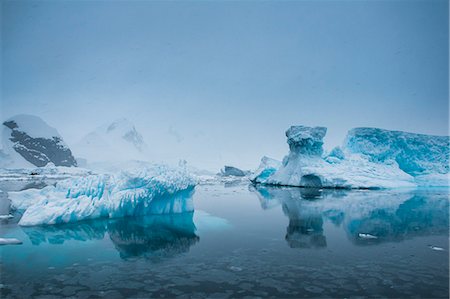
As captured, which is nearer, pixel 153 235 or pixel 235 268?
pixel 235 268

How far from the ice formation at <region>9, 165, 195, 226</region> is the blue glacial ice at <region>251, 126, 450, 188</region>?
1895cm

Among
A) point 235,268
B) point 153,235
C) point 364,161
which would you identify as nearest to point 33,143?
point 364,161

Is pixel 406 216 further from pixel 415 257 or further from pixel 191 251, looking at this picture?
pixel 191 251

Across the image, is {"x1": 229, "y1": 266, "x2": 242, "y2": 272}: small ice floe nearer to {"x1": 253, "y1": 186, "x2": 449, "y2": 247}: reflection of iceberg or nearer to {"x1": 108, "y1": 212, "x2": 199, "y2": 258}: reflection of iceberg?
{"x1": 108, "y1": 212, "x2": 199, "y2": 258}: reflection of iceberg

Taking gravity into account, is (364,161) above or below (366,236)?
above

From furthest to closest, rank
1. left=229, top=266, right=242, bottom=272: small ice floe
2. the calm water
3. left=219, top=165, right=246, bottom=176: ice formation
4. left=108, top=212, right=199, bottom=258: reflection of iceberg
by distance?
left=219, top=165, right=246, bottom=176: ice formation
left=108, top=212, right=199, bottom=258: reflection of iceberg
left=229, top=266, right=242, bottom=272: small ice floe
the calm water

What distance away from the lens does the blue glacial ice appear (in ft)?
91.9

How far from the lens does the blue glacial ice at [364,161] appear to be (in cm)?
2803

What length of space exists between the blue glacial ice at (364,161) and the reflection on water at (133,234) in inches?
805

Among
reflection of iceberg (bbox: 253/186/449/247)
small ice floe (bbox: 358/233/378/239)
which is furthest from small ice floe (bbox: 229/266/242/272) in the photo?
small ice floe (bbox: 358/233/378/239)

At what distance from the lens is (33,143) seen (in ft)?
358

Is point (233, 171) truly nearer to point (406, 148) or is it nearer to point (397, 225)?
point (406, 148)

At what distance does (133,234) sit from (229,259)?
3.70 meters

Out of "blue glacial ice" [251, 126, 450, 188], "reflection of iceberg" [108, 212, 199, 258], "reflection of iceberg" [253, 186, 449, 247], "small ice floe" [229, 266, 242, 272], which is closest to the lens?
"small ice floe" [229, 266, 242, 272]
